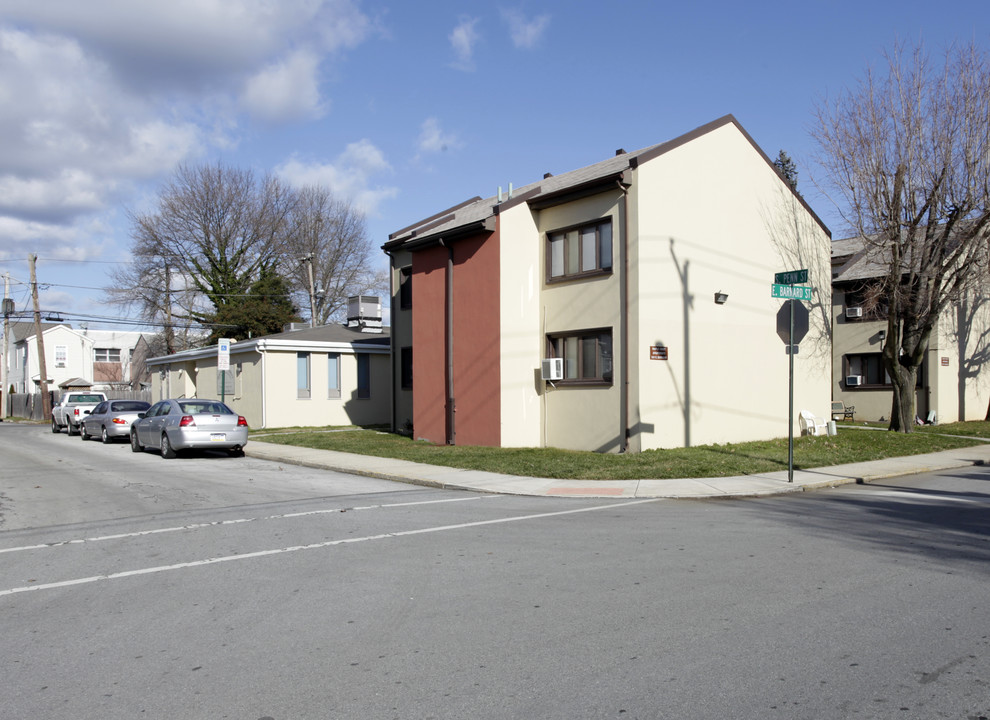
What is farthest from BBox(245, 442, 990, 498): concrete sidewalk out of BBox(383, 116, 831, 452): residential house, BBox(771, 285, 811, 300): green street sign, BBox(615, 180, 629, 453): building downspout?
BBox(615, 180, 629, 453): building downspout

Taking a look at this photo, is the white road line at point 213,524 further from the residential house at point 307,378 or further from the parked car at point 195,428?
the residential house at point 307,378

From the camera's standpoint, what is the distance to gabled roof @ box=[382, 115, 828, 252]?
18109mm

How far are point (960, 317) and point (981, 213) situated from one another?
937cm

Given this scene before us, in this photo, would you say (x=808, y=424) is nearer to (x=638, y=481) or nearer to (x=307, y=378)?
(x=638, y=481)

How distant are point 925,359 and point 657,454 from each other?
17.2 m

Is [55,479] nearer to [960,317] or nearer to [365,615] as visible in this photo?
[365,615]

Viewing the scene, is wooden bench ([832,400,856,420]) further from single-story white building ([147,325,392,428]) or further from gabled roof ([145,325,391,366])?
gabled roof ([145,325,391,366])

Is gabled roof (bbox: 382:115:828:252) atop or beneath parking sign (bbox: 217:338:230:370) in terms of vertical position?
atop

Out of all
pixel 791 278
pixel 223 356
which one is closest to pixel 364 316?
pixel 223 356

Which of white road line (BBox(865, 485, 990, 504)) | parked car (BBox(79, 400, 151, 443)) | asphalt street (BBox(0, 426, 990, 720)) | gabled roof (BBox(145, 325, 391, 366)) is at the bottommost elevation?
white road line (BBox(865, 485, 990, 504))

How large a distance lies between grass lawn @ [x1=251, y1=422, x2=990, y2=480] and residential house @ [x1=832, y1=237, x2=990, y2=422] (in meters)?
5.76

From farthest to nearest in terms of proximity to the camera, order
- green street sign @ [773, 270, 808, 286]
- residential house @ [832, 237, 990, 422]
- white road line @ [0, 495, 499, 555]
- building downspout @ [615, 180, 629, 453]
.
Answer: residential house @ [832, 237, 990, 422], building downspout @ [615, 180, 629, 453], green street sign @ [773, 270, 808, 286], white road line @ [0, 495, 499, 555]

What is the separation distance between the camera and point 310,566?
7699mm

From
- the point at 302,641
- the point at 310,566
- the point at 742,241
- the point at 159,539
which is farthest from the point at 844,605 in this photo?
the point at 742,241
